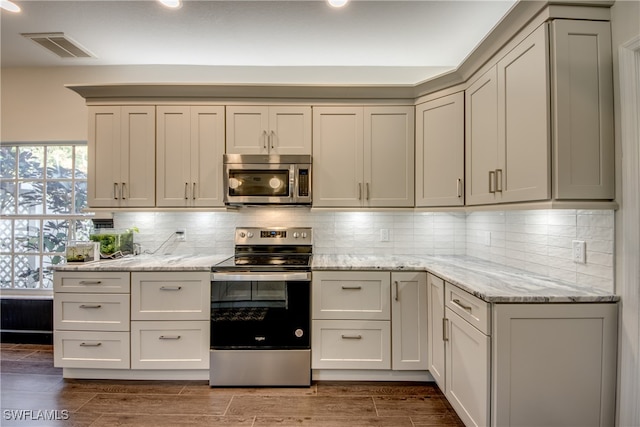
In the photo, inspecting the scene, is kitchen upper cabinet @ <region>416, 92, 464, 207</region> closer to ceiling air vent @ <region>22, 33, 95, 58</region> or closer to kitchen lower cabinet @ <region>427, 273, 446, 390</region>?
kitchen lower cabinet @ <region>427, 273, 446, 390</region>

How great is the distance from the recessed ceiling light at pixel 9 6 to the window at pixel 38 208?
1210 millimetres

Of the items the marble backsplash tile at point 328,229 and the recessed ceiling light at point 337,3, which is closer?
the recessed ceiling light at point 337,3

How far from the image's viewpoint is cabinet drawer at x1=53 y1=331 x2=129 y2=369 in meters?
2.27

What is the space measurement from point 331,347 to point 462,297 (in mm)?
1057

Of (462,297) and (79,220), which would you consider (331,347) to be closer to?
(462,297)

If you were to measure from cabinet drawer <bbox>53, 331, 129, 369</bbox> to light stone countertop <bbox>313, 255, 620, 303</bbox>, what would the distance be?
1606 mm

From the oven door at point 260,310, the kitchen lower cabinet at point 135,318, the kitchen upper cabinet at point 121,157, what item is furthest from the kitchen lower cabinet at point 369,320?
the kitchen upper cabinet at point 121,157

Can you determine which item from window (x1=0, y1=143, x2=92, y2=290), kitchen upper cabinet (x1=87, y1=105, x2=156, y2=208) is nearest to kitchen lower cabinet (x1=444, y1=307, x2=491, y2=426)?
kitchen upper cabinet (x1=87, y1=105, x2=156, y2=208)

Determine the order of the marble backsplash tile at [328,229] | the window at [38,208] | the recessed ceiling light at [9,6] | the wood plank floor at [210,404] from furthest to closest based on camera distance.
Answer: the window at [38,208]
the marble backsplash tile at [328,229]
the recessed ceiling light at [9,6]
the wood plank floor at [210,404]

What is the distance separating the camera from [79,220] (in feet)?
10.1

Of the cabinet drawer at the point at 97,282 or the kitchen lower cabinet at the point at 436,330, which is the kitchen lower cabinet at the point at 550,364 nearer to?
the kitchen lower cabinet at the point at 436,330

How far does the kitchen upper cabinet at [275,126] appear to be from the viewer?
2.62m

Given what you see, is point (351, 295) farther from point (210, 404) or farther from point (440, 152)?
point (440, 152)

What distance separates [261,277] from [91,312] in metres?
1.34
